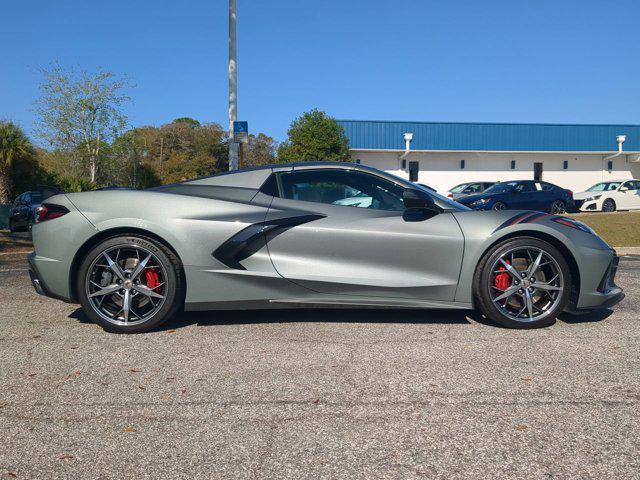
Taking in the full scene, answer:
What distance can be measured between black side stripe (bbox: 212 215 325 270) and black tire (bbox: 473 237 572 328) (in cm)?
133

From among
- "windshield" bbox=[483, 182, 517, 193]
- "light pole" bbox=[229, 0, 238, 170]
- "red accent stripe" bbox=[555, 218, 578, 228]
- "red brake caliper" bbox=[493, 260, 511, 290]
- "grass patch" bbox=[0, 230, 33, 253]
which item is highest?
"light pole" bbox=[229, 0, 238, 170]

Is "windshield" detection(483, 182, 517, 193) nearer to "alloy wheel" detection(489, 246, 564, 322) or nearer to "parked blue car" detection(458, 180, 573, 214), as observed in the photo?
"parked blue car" detection(458, 180, 573, 214)

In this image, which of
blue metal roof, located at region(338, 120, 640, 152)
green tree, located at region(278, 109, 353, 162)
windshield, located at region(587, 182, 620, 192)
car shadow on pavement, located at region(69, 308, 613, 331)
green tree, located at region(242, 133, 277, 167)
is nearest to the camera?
car shadow on pavement, located at region(69, 308, 613, 331)

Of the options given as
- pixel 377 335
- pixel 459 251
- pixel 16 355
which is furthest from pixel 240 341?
pixel 459 251

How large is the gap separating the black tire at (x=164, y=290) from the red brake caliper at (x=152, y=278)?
0.37 feet

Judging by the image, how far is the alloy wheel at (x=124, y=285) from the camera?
4121mm

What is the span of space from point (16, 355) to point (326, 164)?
2.70 meters

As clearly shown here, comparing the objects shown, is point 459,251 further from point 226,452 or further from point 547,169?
point 547,169

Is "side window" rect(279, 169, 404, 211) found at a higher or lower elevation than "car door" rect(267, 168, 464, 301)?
higher

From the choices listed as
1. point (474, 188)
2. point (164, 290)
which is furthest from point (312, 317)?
point (474, 188)

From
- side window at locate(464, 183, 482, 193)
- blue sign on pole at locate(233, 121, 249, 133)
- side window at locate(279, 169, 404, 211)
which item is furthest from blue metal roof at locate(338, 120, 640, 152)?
side window at locate(279, 169, 404, 211)

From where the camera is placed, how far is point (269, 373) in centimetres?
319

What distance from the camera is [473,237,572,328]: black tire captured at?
414 centimetres

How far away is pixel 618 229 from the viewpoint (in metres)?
14.2
